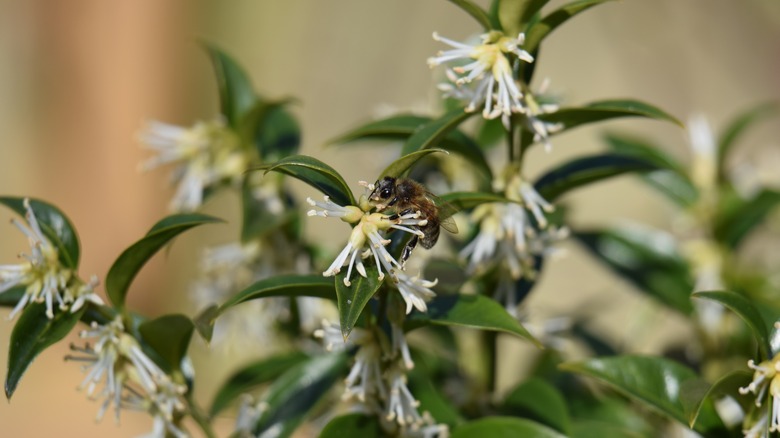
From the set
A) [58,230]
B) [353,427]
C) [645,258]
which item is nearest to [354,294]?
[353,427]

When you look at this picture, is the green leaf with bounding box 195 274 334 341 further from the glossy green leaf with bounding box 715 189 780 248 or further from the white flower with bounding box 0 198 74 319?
the glossy green leaf with bounding box 715 189 780 248

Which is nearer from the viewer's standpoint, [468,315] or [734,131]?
[468,315]

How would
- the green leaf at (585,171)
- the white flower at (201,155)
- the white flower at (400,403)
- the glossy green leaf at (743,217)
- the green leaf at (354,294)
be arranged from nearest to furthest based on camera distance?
1. the green leaf at (354,294)
2. the white flower at (400,403)
3. the green leaf at (585,171)
4. the white flower at (201,155)
5. the glossy green leaf at (743,217)

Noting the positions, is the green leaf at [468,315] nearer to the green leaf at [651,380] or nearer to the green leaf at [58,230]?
the green leaf at [651,380]

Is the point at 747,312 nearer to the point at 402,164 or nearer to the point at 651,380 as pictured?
the point at 651,380

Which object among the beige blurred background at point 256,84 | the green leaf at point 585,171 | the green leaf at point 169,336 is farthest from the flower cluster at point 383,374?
the beige blurred background at point 256,84

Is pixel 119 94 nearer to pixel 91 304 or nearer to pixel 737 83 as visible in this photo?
pixel 737 83
